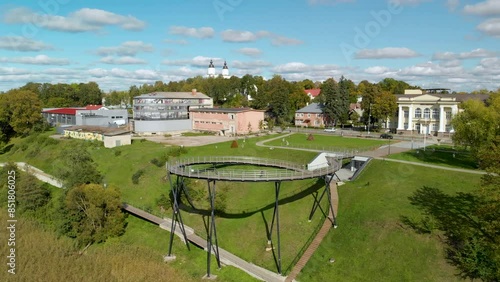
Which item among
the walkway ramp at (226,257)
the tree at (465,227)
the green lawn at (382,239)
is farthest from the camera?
the walkway ramp at (226,257)

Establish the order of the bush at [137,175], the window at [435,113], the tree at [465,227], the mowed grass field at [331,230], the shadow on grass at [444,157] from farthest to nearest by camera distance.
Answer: the window at [435,113]
the bush at [137,175]
the shadow on grass at [444,157]
the mowed grass field at [331,230]
the tree at [465,227]

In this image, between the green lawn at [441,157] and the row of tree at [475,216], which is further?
the green lawn at [441,157]

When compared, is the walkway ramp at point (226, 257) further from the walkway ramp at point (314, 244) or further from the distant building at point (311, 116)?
the distant building at point (311, 116)

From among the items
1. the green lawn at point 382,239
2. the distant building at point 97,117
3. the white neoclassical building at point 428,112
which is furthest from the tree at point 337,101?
the distant building at point 97,117

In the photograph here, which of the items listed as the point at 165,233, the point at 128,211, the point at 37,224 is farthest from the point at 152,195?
the point at 37,224

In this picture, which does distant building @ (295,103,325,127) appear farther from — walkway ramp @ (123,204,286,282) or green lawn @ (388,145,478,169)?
walkway ramp @ (123,204,286,282)

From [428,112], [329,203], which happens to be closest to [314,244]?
[329,203]
